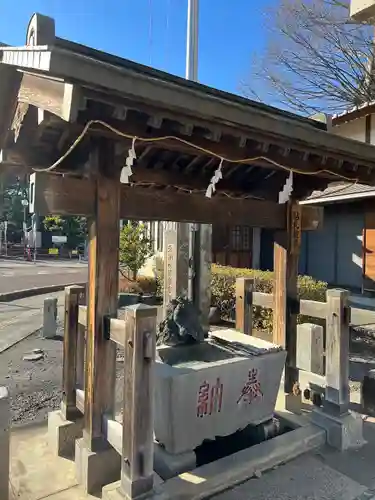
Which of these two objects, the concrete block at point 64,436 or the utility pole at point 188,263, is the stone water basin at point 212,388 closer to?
the concrete block at point 64,436

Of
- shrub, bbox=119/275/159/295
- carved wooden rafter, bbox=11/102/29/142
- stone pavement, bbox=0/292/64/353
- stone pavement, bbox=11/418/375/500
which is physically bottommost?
stone pavement, bbox=0/292/64/353

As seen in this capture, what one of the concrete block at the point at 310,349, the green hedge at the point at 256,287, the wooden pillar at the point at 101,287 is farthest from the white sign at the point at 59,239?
the wooden pillar at the point at 101,287

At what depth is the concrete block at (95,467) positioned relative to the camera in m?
2.94

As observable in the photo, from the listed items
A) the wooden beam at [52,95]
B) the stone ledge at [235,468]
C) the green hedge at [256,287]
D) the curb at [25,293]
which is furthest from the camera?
the curb at [25,293]

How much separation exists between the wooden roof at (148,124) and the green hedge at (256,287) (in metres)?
4.09

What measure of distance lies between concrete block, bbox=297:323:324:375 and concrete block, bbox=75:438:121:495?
326cm

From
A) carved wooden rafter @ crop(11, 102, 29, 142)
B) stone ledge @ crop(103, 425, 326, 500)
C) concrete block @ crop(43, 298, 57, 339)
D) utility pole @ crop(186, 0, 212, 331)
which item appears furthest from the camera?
concrete block @ crop(43, 298, 57, 339)

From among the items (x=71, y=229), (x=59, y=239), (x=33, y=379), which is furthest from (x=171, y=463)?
(x=71, y=229)

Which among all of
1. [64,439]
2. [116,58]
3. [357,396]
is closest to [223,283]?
[357,396]

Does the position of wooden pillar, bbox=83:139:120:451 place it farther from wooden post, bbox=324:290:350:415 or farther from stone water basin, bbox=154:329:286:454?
wooden post, bbox=324:290:350:415

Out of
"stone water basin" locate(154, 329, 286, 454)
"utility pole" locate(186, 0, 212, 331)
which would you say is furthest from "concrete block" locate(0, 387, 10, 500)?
"utility pole" locate(186, 0, 212, 331)

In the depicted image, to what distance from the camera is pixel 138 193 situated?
3.32 metres

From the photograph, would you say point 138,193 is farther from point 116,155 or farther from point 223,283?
point 223,283

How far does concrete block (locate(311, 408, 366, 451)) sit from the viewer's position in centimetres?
362
